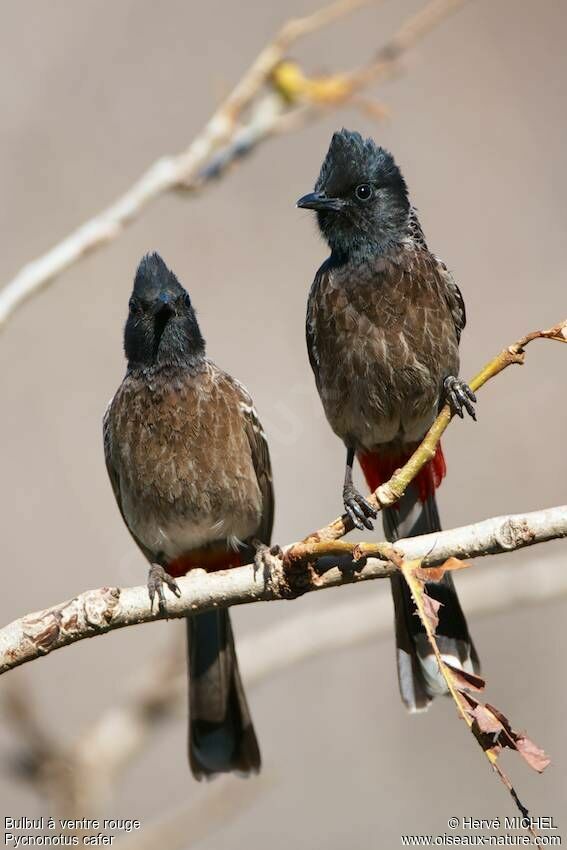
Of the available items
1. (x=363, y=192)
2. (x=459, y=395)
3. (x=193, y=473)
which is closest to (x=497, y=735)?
(x=459, y=395)

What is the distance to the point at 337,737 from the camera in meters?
5.69

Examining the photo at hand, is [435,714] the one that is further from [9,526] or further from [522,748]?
[522,748]

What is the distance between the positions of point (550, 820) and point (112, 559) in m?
2.36

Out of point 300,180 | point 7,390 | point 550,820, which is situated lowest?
point 550,820

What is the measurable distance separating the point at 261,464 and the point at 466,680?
226cm

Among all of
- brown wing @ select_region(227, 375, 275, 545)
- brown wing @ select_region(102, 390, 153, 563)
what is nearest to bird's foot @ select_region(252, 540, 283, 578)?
brown wing @ select_region(227, 375, 275, 545)

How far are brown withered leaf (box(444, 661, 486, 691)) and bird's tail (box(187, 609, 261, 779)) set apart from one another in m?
2.20

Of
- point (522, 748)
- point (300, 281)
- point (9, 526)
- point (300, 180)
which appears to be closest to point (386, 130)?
point (300, 180)

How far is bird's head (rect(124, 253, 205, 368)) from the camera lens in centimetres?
435

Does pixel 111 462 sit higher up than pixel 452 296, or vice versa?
pixel 452 296

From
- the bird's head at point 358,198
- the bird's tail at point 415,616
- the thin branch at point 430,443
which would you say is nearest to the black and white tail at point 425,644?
the bird's tail at point 415,616

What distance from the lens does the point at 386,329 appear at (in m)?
4.00

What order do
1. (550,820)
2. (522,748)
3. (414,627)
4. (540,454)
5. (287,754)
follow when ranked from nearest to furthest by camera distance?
(522,748) → (414,627) → (550,820) → (287,754) → (540,454)

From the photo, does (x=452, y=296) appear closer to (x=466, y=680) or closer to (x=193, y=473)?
(x=193, y=473)
